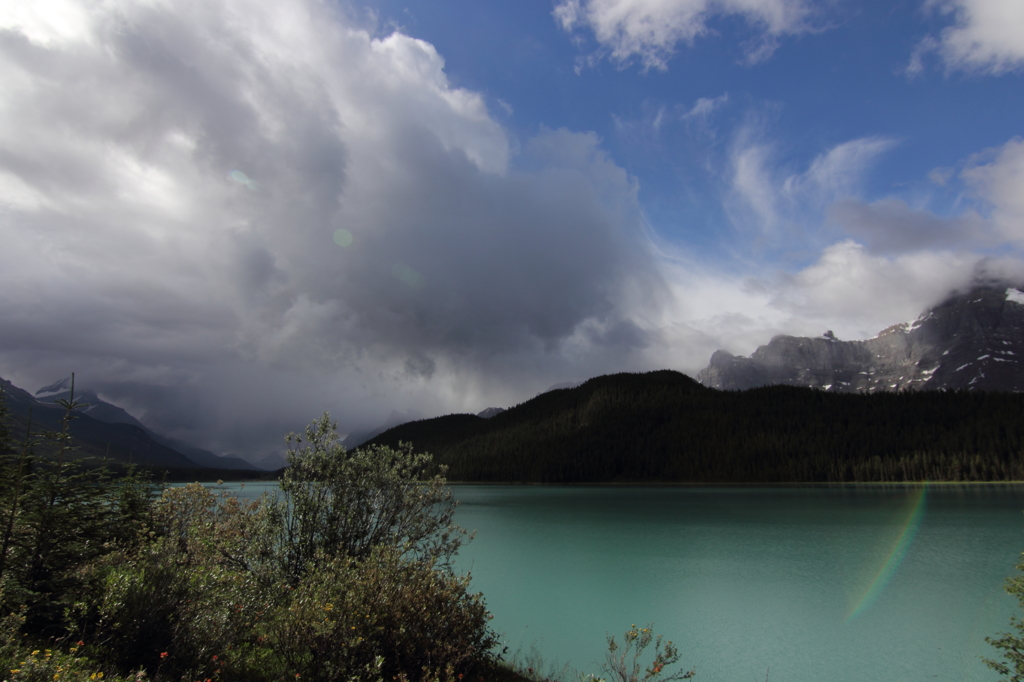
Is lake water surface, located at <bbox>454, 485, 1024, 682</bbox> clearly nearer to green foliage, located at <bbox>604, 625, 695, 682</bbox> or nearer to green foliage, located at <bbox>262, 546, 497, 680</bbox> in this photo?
green foliage, located at <bbox>604, 625, 695, 682</bbox>

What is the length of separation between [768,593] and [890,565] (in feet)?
50.5

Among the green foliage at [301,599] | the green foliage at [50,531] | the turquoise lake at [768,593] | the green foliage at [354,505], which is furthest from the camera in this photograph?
the turquoise lake at [768,593]

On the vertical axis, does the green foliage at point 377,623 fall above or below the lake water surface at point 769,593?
above

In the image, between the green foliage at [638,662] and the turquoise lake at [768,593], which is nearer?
the green foliage at [638,662]

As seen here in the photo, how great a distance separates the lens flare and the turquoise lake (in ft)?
0.51

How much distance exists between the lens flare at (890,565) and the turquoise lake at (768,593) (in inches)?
6.1

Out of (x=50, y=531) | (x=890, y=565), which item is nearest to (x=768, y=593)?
(x=890, y=565)

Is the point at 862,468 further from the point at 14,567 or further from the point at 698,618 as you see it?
the point at 14,567

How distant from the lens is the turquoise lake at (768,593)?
814 inches

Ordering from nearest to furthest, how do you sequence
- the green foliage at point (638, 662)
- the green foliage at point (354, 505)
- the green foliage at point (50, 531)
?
the green foliage at point (50, 531), the green foliage at point (638, 662), the green foliage at point (354, 505)

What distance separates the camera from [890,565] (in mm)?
37938

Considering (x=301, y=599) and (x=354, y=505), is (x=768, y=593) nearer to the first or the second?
(x=354, y=505)

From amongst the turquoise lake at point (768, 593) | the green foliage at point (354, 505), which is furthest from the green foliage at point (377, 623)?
the turquoise lake at point (768, 593)

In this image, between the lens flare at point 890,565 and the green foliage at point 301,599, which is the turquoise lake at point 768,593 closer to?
the lens flare at point 890,565
